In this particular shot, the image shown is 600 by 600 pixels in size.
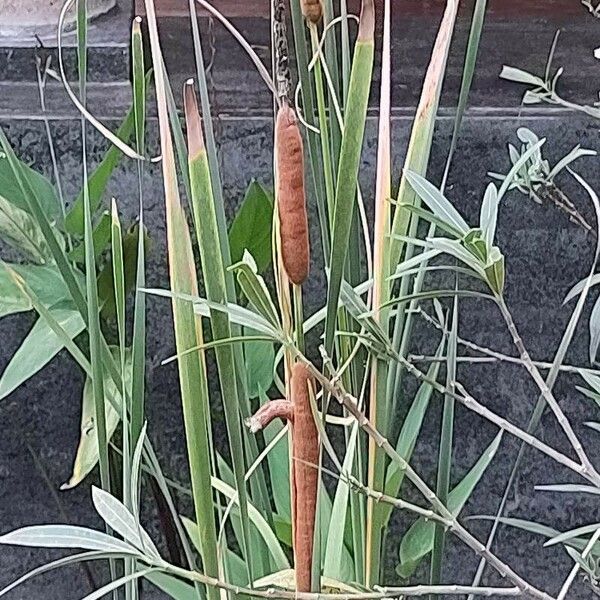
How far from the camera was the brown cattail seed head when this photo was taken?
0.41 m

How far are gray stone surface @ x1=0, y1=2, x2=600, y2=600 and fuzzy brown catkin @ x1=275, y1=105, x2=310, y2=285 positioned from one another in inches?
17.9

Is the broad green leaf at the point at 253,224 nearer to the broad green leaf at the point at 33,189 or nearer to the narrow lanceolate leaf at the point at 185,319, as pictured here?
the broad green leaf at the point at 33,189

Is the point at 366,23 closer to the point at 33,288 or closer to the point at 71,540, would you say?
the point at 71,540

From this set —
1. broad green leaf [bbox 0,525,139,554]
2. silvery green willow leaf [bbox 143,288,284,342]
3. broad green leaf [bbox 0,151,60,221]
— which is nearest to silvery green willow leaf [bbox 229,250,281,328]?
silvery green willow leaf [bbox 143,288,284,342]

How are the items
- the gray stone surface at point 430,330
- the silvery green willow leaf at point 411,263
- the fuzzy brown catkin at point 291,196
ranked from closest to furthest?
the fuzzy brown catkin at point 291,196 → the silvery green willow leaf at point 411,263 → the gray stone surface at point 430,330

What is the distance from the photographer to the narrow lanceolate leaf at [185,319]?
0.37m

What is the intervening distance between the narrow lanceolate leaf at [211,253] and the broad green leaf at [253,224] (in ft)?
1.06

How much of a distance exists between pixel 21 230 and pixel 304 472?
392 millimetres

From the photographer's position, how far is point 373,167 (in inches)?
32.0

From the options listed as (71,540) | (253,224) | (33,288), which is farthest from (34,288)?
(71,540)

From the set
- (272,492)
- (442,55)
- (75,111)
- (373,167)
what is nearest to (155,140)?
(75,111)

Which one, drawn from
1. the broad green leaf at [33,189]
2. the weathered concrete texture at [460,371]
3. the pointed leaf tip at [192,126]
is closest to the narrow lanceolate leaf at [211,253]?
the pointed leaf tip at [192,126]

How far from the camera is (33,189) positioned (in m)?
0.64

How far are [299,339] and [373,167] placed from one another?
47 cm
